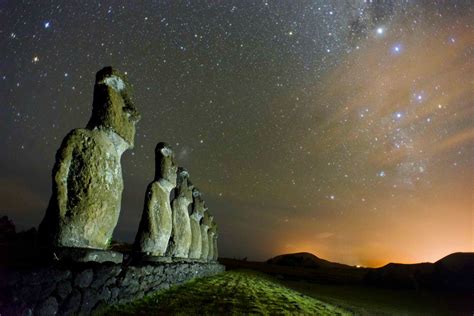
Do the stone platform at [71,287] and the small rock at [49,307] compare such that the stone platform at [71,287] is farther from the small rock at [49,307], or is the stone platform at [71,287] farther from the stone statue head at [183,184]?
the stone statue head at [183,184]

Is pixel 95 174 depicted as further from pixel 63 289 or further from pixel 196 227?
pixel 196 227

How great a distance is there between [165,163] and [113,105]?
14.2 ft

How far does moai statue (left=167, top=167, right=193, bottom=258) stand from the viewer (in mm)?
12159

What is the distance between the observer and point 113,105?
7.00 metres

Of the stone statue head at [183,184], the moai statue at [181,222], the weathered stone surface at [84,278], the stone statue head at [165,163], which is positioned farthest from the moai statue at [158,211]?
the weathered stone surface at [84,278]

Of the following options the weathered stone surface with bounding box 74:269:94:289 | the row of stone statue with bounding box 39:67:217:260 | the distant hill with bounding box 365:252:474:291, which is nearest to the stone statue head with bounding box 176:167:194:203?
the row of stone statue with bounding box 39:67:217:260

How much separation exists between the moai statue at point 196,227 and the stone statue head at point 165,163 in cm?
529

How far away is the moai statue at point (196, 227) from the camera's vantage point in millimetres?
15702

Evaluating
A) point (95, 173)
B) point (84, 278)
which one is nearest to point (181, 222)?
point (95, 173)

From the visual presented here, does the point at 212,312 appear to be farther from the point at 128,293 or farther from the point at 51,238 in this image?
the point at 51,238

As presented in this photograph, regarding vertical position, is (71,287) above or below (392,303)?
above

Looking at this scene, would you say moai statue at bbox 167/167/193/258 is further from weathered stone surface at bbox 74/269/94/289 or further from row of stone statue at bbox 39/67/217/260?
weathered stone surface at bbox 74/269/94/289

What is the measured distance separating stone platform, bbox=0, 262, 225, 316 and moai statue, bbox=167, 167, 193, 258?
4.02 m

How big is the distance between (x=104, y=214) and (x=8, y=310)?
2.71m
